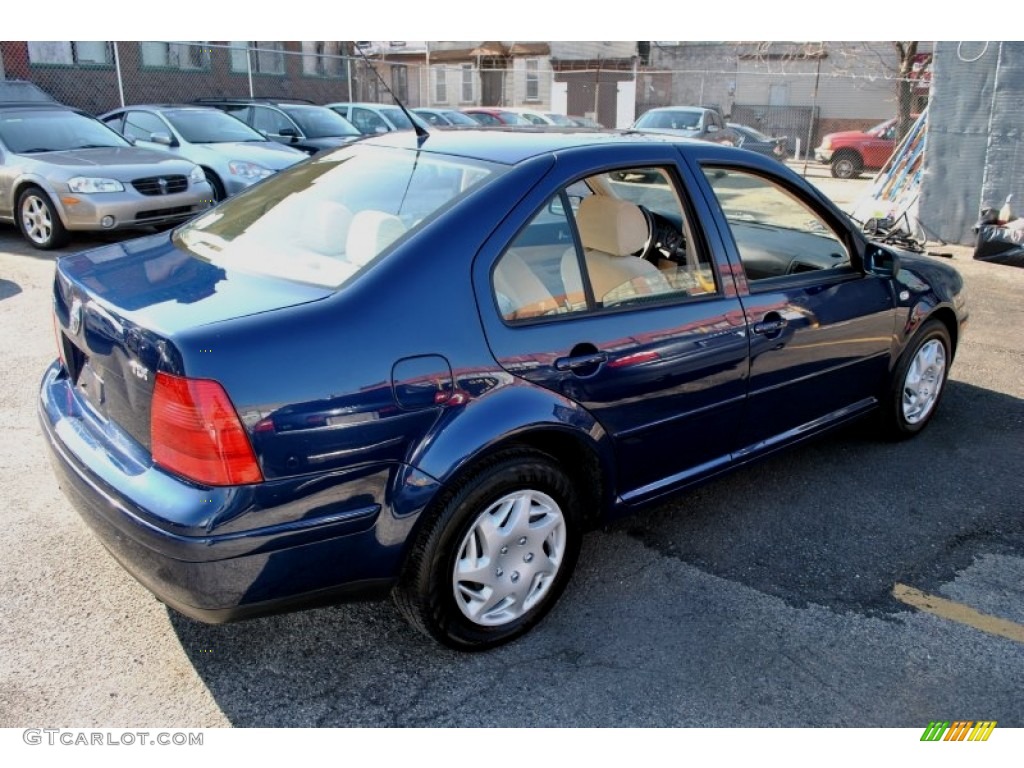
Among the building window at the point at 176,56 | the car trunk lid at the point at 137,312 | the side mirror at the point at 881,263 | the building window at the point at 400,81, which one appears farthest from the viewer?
the building window at the point at 400,81

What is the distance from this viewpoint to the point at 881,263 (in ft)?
13.0

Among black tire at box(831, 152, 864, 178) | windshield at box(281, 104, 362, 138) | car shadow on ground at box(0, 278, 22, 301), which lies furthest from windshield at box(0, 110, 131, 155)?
black tire at box(831, 152, 864, 178)

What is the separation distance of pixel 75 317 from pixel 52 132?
8.04m

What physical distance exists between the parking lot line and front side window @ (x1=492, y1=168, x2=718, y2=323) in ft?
4.51

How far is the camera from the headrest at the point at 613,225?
10.7 feet

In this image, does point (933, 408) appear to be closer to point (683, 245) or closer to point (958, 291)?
point (958, 291)

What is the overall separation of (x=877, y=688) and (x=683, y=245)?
5.78 ft

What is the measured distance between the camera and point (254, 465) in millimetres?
2229

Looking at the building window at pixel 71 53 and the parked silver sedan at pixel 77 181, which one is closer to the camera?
the parked silver sedan at pixel 77 181

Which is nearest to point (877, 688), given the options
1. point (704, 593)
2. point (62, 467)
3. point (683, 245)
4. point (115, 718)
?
point (704, 593)

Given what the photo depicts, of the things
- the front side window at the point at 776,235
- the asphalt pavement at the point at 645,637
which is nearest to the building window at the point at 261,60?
the asphalt pavement at the point at 645,637

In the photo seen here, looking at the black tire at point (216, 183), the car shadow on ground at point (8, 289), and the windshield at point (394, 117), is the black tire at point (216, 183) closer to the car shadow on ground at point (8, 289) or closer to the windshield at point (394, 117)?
the car shadow on ground at point (8, 289)

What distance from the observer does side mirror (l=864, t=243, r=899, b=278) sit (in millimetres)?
3945

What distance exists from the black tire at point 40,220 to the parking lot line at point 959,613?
8557 mm
